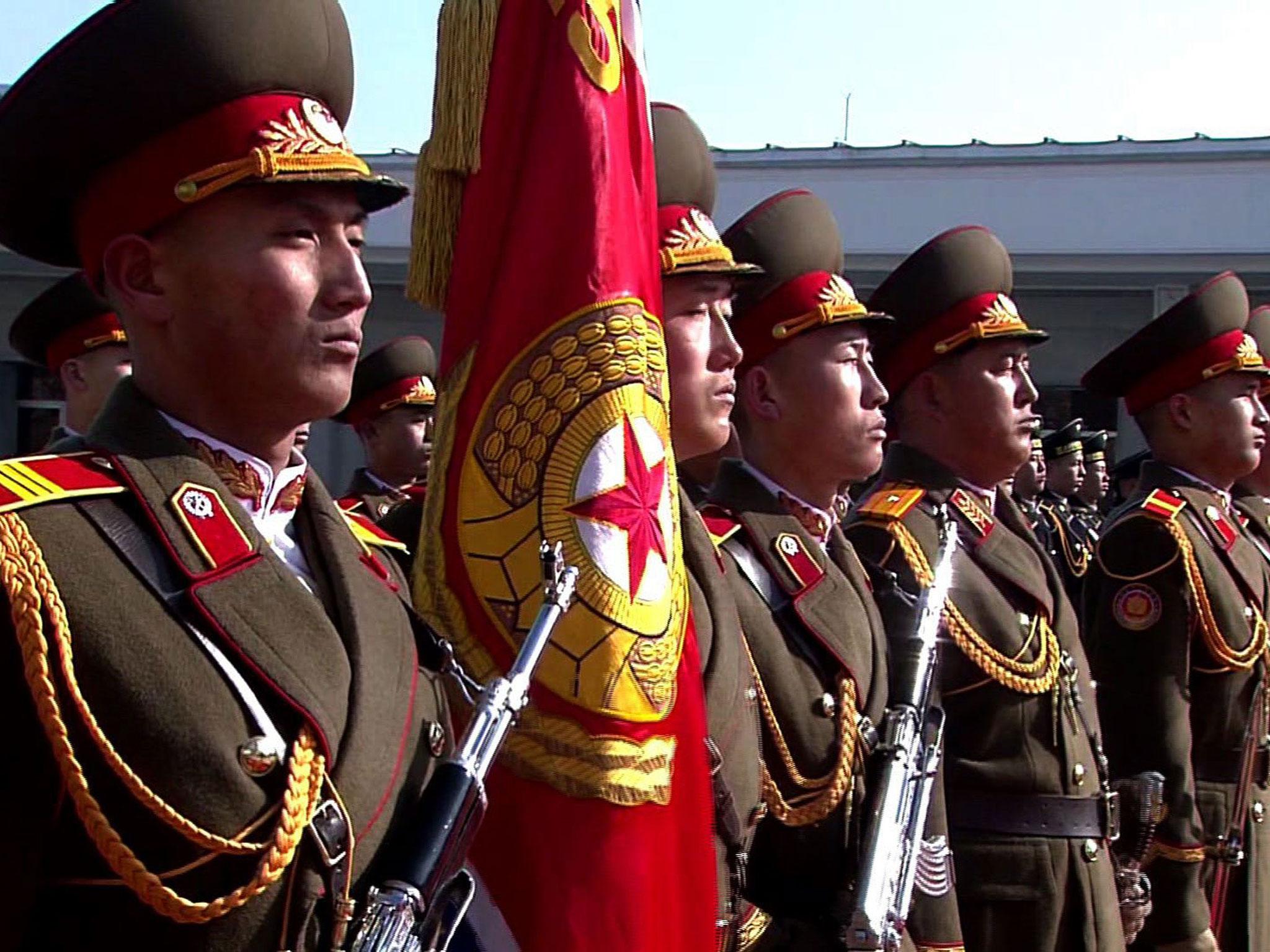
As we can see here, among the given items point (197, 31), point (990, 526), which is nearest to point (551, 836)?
point (197, 31)

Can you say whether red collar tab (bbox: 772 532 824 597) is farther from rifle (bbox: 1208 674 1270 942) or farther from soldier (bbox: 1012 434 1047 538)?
soldier (bbox: 1012 434 1047 538)

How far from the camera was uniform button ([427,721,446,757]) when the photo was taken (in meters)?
2.29

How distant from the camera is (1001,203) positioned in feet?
51.2

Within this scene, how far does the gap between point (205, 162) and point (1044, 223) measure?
1423 cm

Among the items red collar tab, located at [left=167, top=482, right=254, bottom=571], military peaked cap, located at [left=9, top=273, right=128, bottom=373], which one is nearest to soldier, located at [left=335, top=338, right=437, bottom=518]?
military peaked cap, located at [left=9, top=273, right=128, bottom=373]

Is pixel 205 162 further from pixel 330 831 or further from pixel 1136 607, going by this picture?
pixel 1136 607

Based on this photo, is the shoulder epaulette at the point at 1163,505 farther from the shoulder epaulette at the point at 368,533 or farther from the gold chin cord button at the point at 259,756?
the gold chin cord button at the point at 259,756

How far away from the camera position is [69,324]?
518 centimetres

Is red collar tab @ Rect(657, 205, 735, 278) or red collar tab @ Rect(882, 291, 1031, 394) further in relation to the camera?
red collar tab @ Rect(882, 291, 1031, 394)

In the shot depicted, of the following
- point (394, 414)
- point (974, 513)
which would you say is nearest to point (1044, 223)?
point (394, 414)

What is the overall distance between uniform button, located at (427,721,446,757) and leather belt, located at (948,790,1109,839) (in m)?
2.33

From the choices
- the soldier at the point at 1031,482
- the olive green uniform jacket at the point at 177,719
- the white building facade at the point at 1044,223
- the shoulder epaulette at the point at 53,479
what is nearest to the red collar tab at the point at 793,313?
the olive green uniform jacket at the point at 177,719

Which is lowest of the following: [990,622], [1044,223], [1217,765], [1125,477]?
[1217,765]

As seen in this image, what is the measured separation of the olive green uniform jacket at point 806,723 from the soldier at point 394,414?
4000 mm
